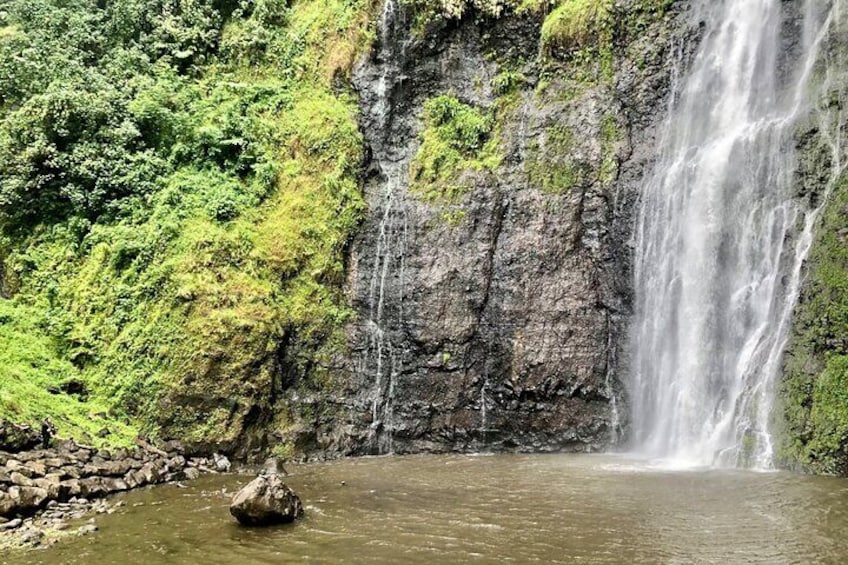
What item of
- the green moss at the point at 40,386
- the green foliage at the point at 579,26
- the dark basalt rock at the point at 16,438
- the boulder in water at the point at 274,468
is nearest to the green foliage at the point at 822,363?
the green foliage at the point at 579,26

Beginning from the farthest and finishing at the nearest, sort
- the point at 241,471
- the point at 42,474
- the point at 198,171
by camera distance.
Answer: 1. the point at 198,171
2. the point at 241,471
3. the point at 42,474

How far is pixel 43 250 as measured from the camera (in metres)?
17.0

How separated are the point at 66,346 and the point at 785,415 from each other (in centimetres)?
1520

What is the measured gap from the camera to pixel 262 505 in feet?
27.7

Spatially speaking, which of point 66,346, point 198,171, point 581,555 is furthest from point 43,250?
point 581,555

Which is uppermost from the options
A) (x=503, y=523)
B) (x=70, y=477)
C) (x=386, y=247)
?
(x=386, y=247)

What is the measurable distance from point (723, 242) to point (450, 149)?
762cm

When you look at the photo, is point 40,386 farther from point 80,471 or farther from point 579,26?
point 579,26

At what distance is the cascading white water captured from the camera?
43.5 feet

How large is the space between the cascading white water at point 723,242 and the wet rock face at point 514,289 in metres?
0.67

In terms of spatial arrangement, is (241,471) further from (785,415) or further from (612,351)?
(785,415)

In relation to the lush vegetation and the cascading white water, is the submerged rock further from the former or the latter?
the cascading white water

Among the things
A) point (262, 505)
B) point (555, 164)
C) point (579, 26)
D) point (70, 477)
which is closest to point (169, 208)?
point (70, 477)

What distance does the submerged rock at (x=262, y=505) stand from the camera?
8438 mm
